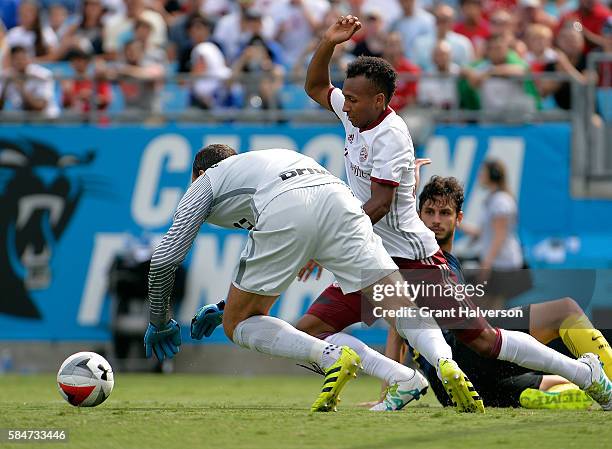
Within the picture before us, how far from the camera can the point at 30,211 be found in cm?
1572

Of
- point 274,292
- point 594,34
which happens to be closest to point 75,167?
point 594,34

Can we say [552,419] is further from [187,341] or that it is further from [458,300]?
[187,341]

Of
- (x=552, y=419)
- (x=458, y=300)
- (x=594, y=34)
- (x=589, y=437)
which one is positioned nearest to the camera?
(x=589, y=437)

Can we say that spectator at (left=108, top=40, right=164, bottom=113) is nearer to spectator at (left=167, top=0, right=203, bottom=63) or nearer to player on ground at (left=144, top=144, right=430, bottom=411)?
spectator at (left=167, top=0, right=203, bottom=63)

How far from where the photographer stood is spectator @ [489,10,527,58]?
1616 centimetres

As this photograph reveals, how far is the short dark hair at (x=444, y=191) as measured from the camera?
9.36m

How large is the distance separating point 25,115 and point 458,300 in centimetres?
879

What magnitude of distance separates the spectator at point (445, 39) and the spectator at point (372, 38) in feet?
1.71

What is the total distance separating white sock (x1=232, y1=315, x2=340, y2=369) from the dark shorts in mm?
809

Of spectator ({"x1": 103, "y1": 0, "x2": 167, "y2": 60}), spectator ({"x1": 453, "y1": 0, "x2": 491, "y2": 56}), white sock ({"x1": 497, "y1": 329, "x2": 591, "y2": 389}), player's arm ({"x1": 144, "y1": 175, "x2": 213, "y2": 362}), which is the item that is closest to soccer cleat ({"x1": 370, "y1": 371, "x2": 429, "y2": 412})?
white sock ({"x1": 497, "y1": 329, "x2": 591, "y2": 389})

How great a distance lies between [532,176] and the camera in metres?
15.5

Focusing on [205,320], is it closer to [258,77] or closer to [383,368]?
[383,368]

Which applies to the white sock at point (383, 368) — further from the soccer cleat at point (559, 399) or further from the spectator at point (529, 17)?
the spectator at point (529, 17)

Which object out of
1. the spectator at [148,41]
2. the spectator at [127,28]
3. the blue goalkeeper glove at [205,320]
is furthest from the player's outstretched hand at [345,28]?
the spectator at [127,28]
